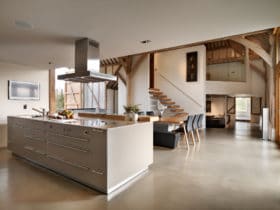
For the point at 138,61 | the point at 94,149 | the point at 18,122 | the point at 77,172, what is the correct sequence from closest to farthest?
the point at 94,149
the point at 77,172
the point at 18,122
the point at 138,61

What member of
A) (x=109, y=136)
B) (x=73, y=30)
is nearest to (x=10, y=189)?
(x=109, y=136)

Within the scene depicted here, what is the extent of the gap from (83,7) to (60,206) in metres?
2.37

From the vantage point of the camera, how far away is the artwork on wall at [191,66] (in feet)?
30.9

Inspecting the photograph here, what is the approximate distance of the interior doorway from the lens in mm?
12637

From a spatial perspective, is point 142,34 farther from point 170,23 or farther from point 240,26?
point 240,26

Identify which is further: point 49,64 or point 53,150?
point 49,64

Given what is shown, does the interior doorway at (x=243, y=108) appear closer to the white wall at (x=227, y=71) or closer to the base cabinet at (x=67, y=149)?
the white wall at (x=227, y=71)

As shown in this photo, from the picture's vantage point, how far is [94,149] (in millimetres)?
2562

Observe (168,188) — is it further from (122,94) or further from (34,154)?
(122,94)

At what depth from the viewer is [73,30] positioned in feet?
9.47

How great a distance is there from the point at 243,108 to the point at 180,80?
6.33m

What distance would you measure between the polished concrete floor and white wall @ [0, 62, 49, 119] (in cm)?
163

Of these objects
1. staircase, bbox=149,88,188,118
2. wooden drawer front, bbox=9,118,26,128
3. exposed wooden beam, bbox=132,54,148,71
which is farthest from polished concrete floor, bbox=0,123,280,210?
exposed wooden beam, bbox=132,54,148,71

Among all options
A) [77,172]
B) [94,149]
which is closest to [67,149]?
[77,172]
